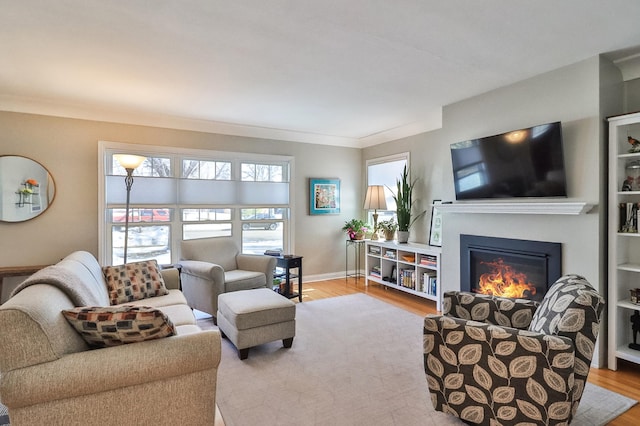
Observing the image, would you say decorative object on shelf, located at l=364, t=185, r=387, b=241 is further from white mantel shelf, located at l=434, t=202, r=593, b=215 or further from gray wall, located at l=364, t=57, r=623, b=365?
gray wall, located at l=364, t=57, r=623, b=365

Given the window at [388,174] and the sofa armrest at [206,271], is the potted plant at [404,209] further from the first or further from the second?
the sofa armrest at [206,271]

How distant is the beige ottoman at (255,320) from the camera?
107 inches

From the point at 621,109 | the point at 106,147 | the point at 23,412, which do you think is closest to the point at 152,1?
the point at 23,412

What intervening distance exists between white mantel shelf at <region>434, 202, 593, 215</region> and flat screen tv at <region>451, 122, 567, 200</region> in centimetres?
10

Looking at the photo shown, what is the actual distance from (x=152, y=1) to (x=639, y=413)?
12.6 ft

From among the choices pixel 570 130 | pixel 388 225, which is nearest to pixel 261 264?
pixel 388 225

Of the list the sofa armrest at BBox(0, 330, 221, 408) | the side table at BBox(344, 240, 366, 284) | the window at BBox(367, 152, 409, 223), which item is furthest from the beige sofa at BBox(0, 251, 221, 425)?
the side table at BBox(344, 240, 366, 284)

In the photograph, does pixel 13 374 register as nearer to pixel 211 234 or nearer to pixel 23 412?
pixel 23 412

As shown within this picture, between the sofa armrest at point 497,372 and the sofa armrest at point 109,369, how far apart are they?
4.19 feet

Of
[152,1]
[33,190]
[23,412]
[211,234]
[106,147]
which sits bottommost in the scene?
[23,412]

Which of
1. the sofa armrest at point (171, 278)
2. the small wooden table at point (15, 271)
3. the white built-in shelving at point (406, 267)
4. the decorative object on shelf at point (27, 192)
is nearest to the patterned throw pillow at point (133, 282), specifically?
the sofa armrest at point (171, 278)

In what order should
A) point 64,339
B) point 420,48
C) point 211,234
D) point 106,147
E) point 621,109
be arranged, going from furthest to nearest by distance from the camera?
point 211,234 → point 106,147 → point 621,109 → point 420,48 → point 64,339

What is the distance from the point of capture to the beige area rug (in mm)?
1999

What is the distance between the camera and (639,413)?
204cm
